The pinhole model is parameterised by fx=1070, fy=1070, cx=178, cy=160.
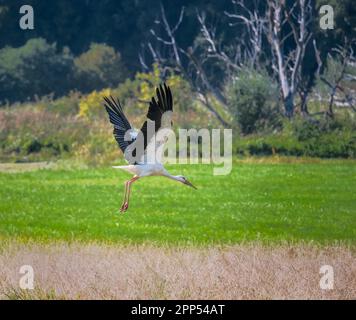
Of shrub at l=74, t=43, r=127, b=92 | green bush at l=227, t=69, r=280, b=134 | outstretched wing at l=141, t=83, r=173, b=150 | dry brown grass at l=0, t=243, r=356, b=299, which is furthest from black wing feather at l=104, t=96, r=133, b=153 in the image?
shrub at l=74, t=43, r=127, b=92

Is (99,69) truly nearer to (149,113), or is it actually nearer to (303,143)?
(303,143)

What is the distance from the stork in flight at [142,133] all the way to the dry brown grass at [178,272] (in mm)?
736

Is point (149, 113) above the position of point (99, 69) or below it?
below

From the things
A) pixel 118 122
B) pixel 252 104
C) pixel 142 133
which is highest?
pixel 118 122

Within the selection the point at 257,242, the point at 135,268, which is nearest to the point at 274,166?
the point at 257,242

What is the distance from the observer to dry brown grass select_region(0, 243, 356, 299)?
31.4 feet

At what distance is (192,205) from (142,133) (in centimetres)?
686

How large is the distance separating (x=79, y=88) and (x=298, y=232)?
2337cm

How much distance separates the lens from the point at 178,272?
33.9ft

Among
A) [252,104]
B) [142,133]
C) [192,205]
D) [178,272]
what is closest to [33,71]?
[252,104]

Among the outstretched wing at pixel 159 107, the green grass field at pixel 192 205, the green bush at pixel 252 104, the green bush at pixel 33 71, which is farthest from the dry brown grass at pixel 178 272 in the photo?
the green bush at pixel 33 71

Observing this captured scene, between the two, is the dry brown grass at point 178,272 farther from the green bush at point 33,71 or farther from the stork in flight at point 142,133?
the green bush at point 33,71

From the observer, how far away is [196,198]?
1798 centimetres
